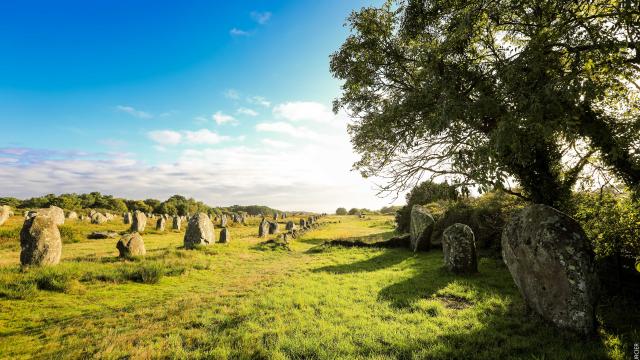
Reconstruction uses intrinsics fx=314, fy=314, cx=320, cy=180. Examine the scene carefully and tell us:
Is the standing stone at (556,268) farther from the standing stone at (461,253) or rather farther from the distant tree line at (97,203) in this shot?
the distant tree line at (97,203)

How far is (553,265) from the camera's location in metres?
7.47

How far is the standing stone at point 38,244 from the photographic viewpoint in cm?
1435

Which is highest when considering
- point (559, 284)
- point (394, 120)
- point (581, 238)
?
point (394, 120)

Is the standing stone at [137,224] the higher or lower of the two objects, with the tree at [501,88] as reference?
lower

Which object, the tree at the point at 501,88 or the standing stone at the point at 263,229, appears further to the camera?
the standing stone at the point at 263,229

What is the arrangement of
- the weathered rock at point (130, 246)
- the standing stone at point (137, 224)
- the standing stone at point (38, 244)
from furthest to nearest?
the standing stone at point (137, 224), the weathered rock at point (130, 246), the standing stone at point (38, 244)

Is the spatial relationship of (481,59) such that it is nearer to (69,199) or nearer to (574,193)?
(574,193)

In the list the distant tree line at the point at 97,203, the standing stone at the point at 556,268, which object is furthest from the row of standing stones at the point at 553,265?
the distant tree line at the point at 97,203

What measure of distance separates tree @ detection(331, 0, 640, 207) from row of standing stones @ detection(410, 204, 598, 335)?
1.64 metres

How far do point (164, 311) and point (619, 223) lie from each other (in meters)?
13.7

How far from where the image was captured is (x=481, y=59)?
35.0ft

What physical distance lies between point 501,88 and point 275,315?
867 centimetres

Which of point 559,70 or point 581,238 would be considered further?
point 559,70

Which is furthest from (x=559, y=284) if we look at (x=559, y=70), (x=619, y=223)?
(x=559, y=70)
